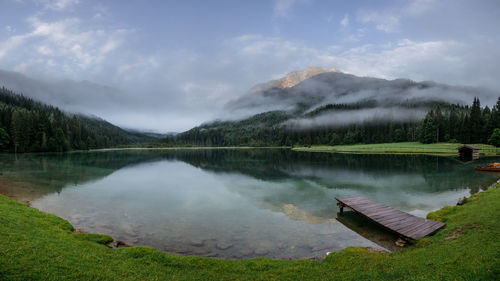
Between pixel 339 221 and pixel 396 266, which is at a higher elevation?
pixel 396 266

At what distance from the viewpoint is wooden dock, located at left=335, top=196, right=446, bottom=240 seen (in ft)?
49.0

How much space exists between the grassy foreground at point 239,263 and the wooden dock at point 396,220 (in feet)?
4.32

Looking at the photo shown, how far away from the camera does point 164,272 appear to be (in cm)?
981

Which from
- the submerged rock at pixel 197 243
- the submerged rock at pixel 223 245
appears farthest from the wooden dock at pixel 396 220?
the submerged rock at pixel 197 243

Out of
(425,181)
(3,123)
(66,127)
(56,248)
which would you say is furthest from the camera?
(66,127)

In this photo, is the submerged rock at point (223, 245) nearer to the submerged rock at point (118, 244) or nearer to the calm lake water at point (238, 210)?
the calm lake water at point (238, 210)

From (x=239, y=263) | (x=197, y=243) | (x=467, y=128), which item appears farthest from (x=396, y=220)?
(x=467, y=128)

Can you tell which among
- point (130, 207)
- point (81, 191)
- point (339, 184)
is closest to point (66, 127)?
point (81, 191)

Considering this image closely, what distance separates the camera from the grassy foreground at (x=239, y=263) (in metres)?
8.34

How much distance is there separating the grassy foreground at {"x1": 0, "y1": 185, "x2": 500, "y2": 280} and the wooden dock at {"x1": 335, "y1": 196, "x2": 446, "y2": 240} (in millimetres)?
1316

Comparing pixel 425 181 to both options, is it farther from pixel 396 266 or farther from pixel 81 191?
pixel 81 191

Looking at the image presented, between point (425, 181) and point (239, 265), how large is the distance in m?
38.0

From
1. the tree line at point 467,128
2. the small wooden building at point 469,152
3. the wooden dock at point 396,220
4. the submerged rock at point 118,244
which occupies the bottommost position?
the submerged rock at point 118,244

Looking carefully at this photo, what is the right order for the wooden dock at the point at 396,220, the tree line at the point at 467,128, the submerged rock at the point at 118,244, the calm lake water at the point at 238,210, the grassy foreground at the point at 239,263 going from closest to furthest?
the grassy foreground at the point at 239,263 < the submerged rock at the point at 118,244 < the wooden dock at the point at 396,220 < the calm lake water at the point at 238,210 < the tree line at the point at 467,128
